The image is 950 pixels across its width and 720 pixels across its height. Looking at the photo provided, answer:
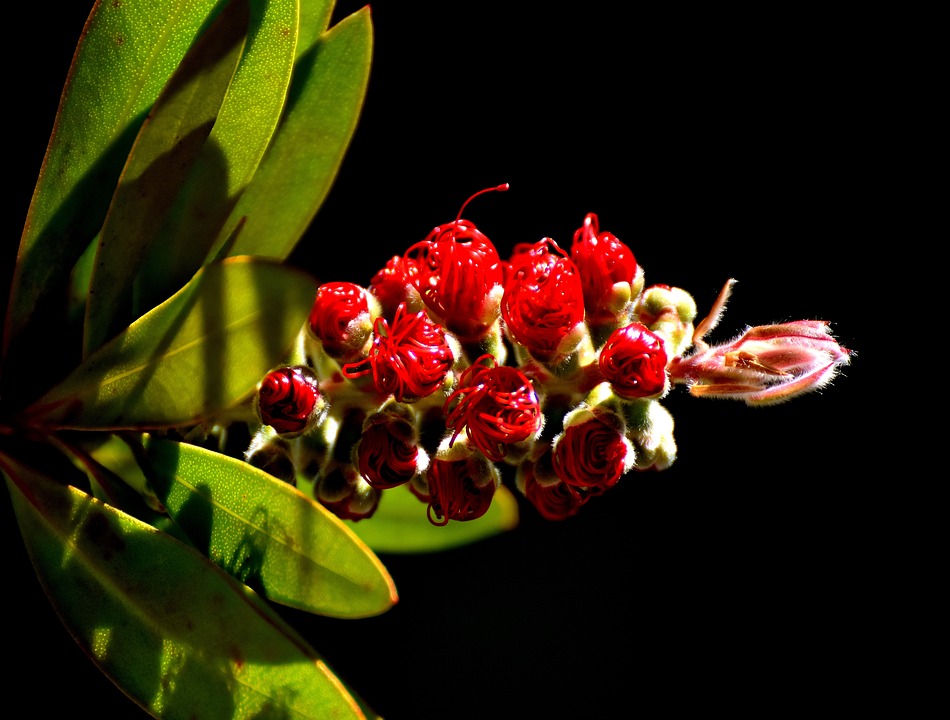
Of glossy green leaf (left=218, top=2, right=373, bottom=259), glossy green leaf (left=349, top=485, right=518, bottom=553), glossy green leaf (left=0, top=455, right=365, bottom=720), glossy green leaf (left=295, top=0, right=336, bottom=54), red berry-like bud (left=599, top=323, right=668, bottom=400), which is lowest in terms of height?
glossy green leaf (left=349, top=485, right=518, bottom=553)

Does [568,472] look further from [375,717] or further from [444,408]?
[375,717]

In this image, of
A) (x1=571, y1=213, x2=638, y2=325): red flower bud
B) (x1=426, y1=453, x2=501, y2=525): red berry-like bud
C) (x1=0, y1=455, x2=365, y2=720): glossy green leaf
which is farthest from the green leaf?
(x1=571, y1=213, x2=638, y2=325): red flower bud

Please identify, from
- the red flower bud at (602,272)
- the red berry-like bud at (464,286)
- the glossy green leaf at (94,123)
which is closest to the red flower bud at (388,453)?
the red berry-like bud at (464,286)

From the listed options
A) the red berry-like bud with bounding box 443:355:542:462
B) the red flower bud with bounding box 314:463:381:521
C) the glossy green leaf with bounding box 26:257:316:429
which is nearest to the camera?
the glossy green leaf with bounding box 26:257:316:429

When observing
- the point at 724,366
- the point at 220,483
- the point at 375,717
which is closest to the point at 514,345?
the point at 724,366

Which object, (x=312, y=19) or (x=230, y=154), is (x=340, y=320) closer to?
(x=230, y=154)

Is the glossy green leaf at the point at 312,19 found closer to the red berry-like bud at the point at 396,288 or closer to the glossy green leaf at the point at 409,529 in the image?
the red berry-like bud at the point at 396,288

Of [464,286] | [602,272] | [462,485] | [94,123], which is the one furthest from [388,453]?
[94,123]

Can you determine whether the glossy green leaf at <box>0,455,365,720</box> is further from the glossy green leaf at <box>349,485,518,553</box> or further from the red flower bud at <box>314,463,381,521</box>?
the glossy green leaf at <box>349,485,518,553</box>

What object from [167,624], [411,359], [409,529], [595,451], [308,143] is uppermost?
[308,143]
